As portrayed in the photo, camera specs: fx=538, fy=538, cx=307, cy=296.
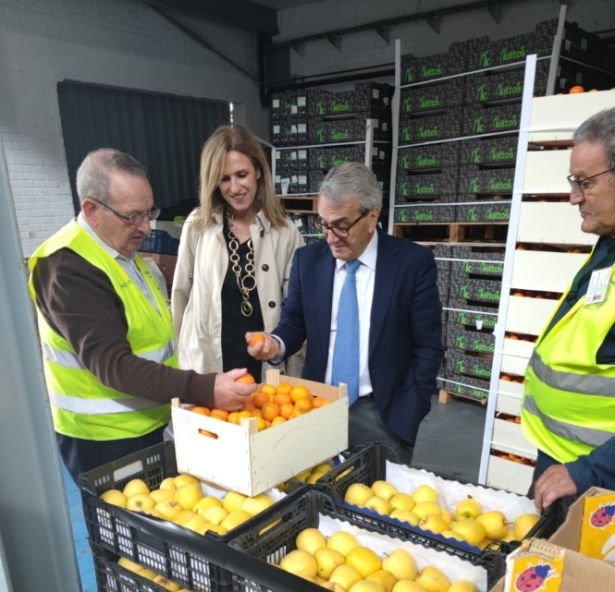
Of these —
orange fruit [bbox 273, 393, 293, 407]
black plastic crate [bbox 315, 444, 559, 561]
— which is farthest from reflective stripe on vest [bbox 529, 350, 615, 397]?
orange fruit [bbox 273, 393, 293, 407]

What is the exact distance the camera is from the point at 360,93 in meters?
5.48

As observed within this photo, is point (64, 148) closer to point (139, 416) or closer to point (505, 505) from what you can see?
point (139, 416)

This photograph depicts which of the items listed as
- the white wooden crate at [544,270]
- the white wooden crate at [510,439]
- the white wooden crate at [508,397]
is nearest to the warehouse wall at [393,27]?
the white wooden crate at [544,270]

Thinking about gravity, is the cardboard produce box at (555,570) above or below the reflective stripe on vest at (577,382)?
below

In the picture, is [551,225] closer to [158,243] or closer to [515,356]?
[515,356]

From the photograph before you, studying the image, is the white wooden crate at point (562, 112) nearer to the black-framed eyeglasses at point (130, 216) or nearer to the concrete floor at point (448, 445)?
the concrete floor at point (448, 445)

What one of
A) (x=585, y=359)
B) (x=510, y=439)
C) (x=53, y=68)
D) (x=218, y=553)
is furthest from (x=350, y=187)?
(x=53, y=68)

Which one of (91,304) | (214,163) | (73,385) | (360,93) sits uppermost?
(360,93)

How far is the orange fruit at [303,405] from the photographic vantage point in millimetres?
1528

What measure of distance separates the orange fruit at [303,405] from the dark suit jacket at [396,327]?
1.36ft

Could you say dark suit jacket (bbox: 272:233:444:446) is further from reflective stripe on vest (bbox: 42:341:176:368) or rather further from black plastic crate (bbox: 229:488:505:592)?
black plastic crate (bbox: 229:488:505:592)

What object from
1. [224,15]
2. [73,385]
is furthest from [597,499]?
[224,15]

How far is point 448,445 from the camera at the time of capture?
4090 mm

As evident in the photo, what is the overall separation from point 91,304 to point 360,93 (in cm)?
463
